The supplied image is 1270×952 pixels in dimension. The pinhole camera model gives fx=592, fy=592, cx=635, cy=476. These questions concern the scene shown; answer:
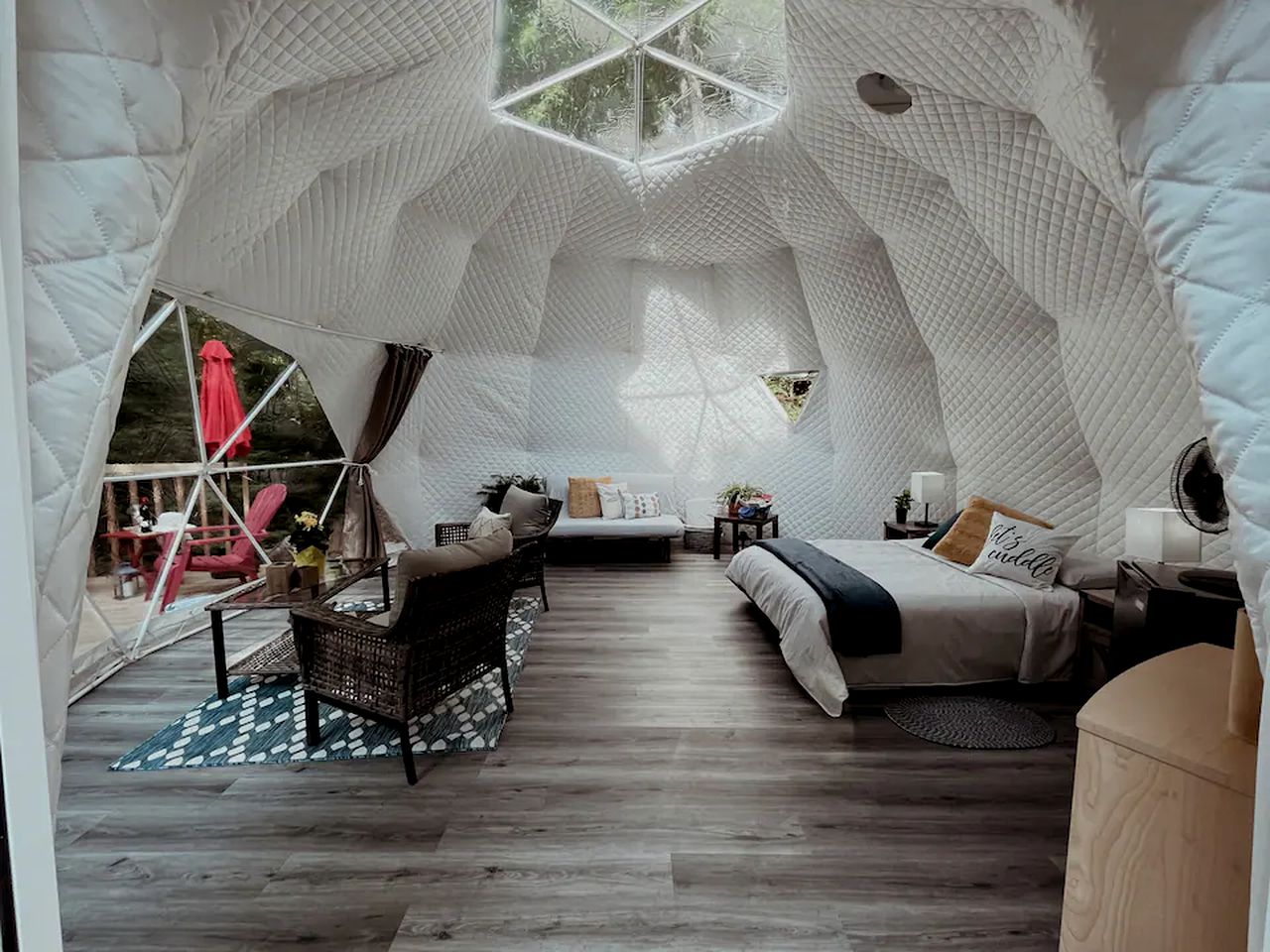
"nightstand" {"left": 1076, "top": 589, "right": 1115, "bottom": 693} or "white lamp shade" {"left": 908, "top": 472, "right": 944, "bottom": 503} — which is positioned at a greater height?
Result: "white lamp shade" {"left": 908, "top": 472, "right": 944, "bottom": 503}

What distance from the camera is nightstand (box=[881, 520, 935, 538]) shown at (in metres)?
5.20

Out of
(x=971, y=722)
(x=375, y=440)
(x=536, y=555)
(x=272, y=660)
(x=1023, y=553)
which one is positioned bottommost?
(x=971, y=722)

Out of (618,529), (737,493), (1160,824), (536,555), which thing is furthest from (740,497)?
(1160,824)

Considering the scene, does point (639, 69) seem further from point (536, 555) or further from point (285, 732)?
point (285, 732)

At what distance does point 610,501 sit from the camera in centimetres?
665

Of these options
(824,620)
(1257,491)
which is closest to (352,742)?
(824,620)

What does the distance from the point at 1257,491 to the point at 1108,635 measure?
272cm

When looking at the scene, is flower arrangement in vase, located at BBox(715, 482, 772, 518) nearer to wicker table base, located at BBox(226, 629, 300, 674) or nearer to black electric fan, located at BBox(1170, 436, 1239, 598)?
black electric fan, located at BBox(1170, 436, 1239, 598)

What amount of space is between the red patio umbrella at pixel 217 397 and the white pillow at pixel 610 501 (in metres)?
3.50

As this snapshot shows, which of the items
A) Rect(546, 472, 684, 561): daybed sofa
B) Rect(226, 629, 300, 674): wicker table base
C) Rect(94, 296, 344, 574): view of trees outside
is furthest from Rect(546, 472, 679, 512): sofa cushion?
Rect(226, 629, 300, 674): wicker table base

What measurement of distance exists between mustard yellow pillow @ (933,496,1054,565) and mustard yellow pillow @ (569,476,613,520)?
12.1 feet

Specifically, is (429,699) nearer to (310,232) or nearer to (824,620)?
(824,620)

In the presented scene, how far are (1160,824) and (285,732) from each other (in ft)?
10.0

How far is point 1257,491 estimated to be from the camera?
A: 0.85 meters
